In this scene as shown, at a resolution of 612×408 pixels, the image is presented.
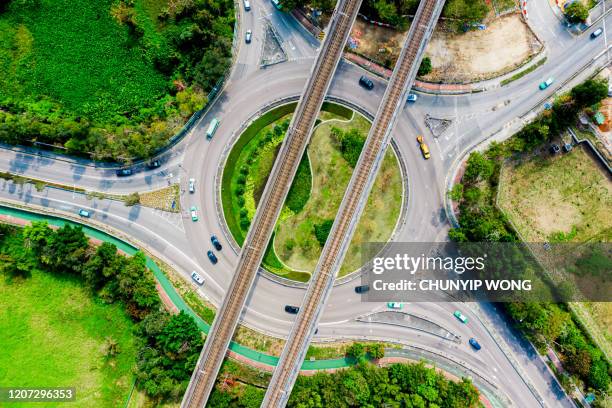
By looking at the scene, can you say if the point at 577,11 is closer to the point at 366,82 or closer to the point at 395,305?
the point at 366,82

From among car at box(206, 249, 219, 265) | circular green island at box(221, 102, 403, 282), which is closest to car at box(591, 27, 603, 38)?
circular green island at box(221, 102, 403, 282)

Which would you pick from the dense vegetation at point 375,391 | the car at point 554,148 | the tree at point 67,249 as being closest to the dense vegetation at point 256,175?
the tree at point 67,249

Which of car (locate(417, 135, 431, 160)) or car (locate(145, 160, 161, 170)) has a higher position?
car (locate(417, 135, 431, 160))

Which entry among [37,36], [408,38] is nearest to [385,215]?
[408,38]

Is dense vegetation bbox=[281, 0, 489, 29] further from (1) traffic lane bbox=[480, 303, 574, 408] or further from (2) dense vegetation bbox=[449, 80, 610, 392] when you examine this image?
(1) traffic lane bbox=[480, 303, 574, 408]

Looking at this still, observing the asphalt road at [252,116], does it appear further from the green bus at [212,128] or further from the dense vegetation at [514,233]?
the dense vegetation at [514,233]
